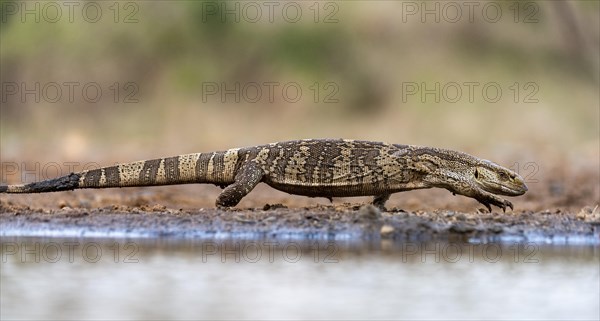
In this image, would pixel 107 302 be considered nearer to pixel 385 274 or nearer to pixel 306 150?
pixel 385 274

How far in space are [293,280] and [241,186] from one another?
3.33 metres

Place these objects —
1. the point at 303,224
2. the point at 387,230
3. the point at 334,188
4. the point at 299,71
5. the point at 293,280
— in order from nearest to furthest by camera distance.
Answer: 1. the point at 293,280
2. the point at 387,230
3. the point at 303,224
4. the point at 334,188
5. the point at 299,71

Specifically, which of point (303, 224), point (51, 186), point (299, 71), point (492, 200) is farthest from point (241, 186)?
point (299, 71)

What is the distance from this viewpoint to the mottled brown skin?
10.5 metres

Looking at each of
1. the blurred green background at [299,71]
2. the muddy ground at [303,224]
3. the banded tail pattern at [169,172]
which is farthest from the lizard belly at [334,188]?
the blurred green background at [299,71]

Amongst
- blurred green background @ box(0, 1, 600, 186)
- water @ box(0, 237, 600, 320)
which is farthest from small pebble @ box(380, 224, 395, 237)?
blurred green background @ box(0, 1, 600, 186)

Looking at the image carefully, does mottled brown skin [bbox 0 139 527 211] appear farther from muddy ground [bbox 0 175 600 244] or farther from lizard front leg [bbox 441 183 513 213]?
muddy ground [bbox 0 175 600 244]

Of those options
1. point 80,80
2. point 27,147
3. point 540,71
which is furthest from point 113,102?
point 540,71

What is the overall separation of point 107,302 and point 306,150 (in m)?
4.49

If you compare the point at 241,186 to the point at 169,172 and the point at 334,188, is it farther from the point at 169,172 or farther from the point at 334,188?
the point at 334,188

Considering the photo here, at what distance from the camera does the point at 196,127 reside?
22453mm

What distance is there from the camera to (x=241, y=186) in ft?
34.1

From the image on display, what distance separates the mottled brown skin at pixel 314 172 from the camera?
10539mm

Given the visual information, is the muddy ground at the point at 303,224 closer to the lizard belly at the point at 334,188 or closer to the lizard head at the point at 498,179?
the lizard belly at the point at 334,188
